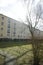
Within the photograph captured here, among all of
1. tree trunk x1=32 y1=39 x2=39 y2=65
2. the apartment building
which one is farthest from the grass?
the apartment building

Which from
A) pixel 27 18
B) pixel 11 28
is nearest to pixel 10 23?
pixel 11 28

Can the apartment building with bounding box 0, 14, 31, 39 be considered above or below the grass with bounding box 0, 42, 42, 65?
above

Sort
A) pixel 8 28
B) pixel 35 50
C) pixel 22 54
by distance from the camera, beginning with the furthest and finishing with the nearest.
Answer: pixel 8 28, pixel 22 54, pixel 35 50

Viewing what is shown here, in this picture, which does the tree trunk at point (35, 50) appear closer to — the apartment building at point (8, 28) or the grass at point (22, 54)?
the grass at point (22, 54)

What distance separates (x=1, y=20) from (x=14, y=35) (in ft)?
23.3

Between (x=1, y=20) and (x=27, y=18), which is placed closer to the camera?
(x=27, y=18)

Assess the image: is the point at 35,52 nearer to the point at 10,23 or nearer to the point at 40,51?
the point at 40,51

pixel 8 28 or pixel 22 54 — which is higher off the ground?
pixel 8 28

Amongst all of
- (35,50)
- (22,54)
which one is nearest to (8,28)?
(22,54)

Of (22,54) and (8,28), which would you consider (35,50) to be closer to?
(22,54)

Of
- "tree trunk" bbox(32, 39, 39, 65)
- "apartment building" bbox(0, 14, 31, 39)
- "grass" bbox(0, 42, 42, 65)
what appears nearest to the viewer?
"tree trunk" bbox(32, 39, 39, 65)

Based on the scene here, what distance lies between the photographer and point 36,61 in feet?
24.0

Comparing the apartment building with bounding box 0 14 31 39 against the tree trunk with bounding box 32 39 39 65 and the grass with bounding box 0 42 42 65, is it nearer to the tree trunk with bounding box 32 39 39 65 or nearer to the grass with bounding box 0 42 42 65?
the grass with bounding box 0 42 42 65

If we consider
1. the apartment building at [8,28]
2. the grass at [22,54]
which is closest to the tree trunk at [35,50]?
the grass at [22,54]
